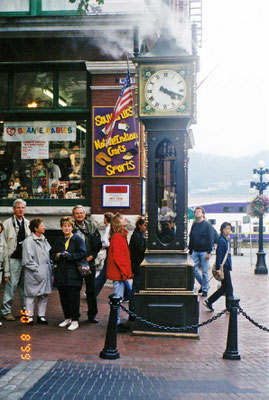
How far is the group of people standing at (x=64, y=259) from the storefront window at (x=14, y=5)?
6.18 m

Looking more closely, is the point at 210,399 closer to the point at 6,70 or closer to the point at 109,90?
the point at 109,90

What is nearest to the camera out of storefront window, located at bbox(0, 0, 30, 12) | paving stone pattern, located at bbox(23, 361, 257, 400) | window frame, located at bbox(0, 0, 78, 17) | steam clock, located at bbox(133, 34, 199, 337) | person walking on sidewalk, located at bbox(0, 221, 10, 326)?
paving stone pattern, located at bbox(23, 361, 257, 400)

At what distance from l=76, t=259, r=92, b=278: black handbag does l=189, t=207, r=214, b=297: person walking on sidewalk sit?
3879 millimetres

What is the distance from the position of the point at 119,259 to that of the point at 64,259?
34.1 inches

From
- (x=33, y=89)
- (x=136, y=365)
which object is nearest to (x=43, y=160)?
(x=33, y=89)

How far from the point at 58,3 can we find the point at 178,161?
6.66 m

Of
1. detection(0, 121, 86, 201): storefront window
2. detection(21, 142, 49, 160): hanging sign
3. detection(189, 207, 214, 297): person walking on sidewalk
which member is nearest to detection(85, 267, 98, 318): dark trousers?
detection(189, 207, 214, 297): person walking on sidewalk

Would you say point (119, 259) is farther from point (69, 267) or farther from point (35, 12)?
point (35, 12)

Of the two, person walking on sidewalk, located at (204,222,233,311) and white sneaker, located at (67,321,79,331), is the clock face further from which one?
white sneaker, located at (67,321,79,331)

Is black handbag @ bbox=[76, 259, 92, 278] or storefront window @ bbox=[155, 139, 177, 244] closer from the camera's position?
black handbag @ bbox=[76, 259, 92, 278]

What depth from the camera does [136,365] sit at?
586 cm

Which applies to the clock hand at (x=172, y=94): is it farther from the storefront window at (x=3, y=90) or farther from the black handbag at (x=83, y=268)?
the storefront window at (x=3, y=90)

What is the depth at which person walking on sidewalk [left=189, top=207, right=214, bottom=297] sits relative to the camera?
1089cm

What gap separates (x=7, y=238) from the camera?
8234 mm
